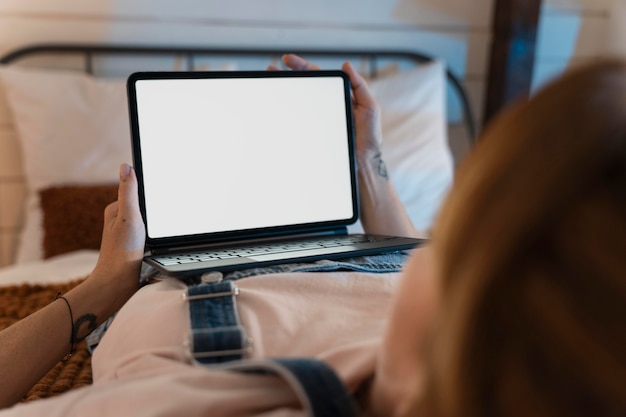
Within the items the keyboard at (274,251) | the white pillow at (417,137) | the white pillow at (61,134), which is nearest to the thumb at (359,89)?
the keyboard at (274,251)

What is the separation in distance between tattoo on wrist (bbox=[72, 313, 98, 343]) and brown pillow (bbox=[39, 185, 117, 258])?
78cm

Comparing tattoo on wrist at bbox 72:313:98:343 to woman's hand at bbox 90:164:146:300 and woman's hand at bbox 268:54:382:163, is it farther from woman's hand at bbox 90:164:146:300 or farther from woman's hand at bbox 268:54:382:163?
woman's hand at bbox 268:54:382:163

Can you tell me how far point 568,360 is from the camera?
1.16ft

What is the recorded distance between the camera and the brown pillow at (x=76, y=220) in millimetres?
1555

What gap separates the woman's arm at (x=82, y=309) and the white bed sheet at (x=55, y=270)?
1.61 ft

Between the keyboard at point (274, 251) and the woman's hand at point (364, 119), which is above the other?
the woman's hand at point (364, 119)

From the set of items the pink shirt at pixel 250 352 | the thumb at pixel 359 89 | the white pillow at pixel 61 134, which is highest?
the thumb at pixel 359 89

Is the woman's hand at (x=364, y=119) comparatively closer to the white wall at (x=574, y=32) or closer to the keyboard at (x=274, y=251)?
the keyboard at (x=274, y=251)

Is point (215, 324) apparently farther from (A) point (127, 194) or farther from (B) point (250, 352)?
(A) point (127, 194)

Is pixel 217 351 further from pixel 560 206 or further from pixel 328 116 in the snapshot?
pixel 328 116

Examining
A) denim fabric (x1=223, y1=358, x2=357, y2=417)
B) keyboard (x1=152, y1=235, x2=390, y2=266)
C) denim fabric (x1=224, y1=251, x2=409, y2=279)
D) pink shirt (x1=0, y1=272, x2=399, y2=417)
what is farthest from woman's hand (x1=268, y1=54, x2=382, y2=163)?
denim fabric (x1=223, y1=358, x2=357, y2=417)

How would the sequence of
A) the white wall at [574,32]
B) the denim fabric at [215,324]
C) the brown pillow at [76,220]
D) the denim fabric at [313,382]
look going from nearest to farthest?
the denim fabric at [313,382]
the denim fabric at [215,324]
the brown pillow at [76,220]
the white wall at [574,32]

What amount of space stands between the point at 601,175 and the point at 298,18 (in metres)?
1.70

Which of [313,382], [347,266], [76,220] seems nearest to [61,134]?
[76,220]
